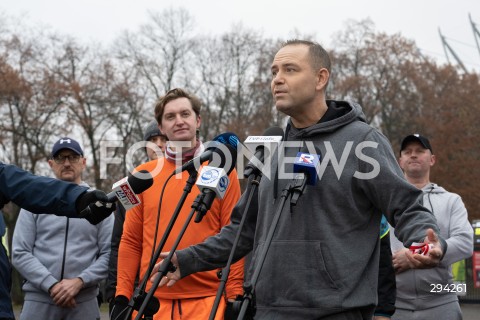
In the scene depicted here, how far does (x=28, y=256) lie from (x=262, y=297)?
3678 mm

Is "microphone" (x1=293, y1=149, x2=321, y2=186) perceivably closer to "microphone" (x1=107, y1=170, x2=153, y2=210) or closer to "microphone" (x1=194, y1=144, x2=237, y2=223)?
"microphone" (x1=194, y1=144, x2=237, y2=223)

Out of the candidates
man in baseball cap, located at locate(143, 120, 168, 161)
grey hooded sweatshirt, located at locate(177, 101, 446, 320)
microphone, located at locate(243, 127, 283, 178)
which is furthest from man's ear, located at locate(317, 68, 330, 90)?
man in baseball cap, located at locate(143, 120, 168, 161)

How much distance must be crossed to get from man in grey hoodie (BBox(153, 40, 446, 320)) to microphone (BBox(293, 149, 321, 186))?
175 mm

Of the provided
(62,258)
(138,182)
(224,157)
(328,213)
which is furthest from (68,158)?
(328,213)

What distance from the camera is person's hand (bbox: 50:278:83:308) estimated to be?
7020 millimetres

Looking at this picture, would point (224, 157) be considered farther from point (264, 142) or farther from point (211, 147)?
point (264, 142)

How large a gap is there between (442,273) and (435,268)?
11 cm

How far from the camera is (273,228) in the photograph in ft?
12.2

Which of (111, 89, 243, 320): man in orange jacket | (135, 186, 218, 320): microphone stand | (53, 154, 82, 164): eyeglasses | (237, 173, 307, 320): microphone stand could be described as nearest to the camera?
(237, 173, 307, 320): microphone stand

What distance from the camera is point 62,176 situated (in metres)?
7.30

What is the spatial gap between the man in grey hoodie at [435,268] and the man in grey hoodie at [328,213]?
2103 millimetres

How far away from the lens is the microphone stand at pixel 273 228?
3.64 m

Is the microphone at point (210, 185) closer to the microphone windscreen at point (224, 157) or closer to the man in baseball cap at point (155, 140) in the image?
the microphone windscreen at point (224, 157)

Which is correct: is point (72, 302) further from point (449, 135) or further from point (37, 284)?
point (449, 135)
